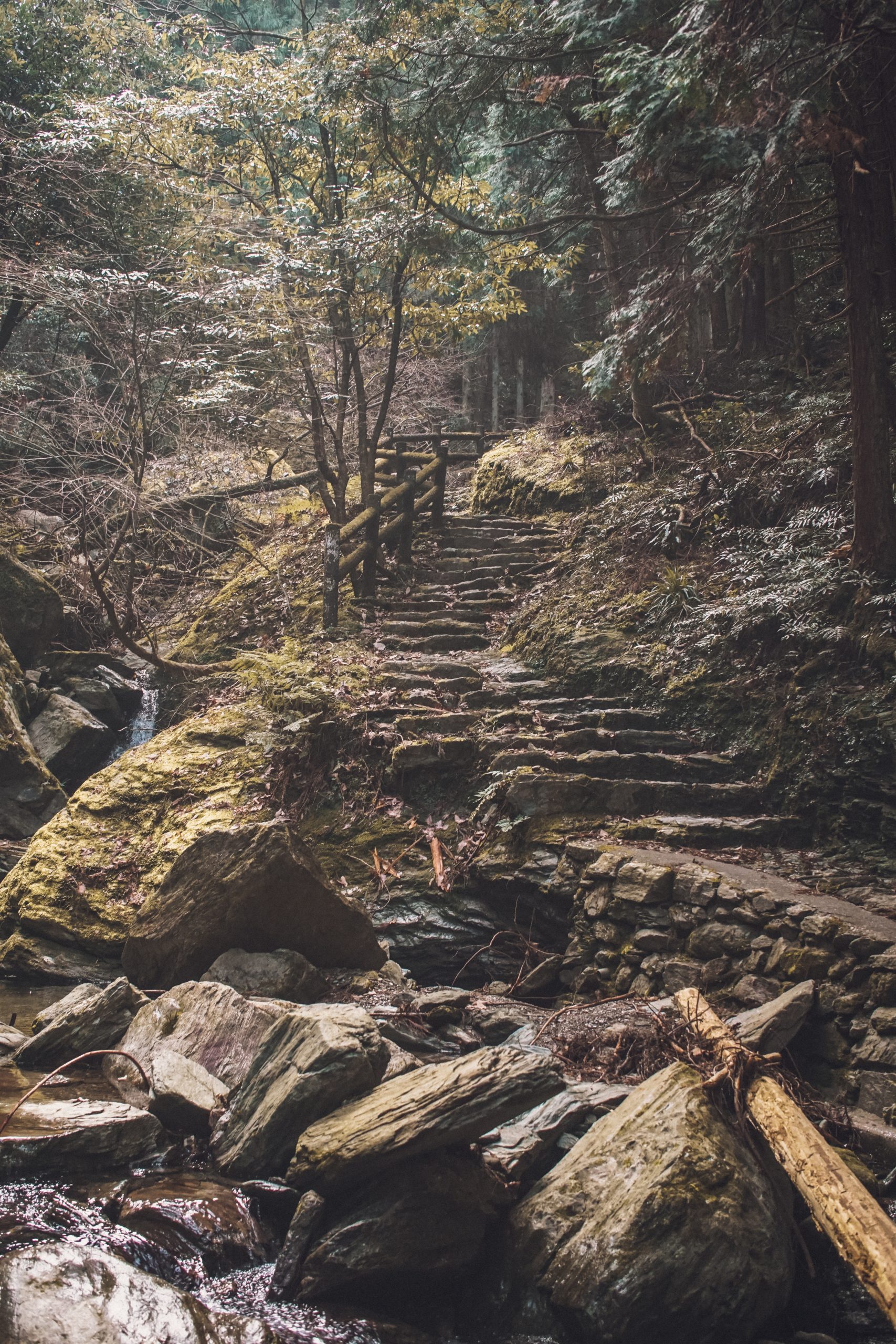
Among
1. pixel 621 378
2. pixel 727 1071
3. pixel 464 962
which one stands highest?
pixel 621 378

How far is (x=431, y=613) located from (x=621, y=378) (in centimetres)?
357

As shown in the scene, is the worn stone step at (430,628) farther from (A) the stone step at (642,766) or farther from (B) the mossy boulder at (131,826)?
(A) the stone step at (642,766)

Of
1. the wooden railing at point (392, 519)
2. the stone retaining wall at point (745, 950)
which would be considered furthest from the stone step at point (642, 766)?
the wooden railing at point (392, 519)

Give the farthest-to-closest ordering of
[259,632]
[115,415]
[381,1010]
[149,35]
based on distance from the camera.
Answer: [149,35]
[259,632]
[115,415]
[381,1010]

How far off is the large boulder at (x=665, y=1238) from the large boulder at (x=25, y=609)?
29.2 ft

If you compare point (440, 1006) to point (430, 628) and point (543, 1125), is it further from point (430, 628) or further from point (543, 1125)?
point (430, 628)

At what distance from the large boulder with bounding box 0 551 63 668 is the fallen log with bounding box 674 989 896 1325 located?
8986 millimetres

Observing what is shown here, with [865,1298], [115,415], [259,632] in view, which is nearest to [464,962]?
[865,1298]

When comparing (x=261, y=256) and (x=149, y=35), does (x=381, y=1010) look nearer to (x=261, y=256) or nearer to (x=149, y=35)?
(x=261, y=256)

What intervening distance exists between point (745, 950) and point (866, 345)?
171 inches

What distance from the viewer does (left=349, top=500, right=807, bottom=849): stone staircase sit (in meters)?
5.88

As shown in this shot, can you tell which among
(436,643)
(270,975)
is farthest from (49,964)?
(436,643)

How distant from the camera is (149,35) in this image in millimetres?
12227

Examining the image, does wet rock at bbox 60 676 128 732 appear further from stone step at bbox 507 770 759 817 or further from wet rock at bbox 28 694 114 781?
stone step at bbox 507 770 759 817
